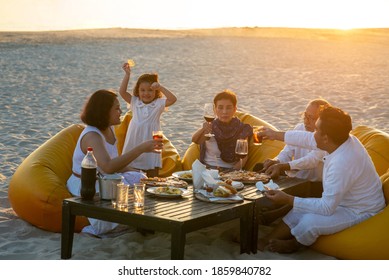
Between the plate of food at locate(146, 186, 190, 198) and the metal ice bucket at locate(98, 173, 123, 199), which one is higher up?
the metal ice bucket at locate(98, 173, 123, 199)

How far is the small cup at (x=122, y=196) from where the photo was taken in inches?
202

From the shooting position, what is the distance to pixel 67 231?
550cm

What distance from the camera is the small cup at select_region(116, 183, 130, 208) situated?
5.14 meters

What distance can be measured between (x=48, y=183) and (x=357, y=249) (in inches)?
111

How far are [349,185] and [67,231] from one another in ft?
7.04

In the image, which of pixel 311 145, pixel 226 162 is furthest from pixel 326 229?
pixel 226 162

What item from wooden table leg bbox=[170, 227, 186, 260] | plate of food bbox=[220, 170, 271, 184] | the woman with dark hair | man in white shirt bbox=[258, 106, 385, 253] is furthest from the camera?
plate of food bbox=[220, 170, 271, 184]

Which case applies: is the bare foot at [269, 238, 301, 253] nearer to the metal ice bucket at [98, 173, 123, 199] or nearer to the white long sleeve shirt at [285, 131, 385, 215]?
the white long sleeve shirt at [285, 131, 385, 215]

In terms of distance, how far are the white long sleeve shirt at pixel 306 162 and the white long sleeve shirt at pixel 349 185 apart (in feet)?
3.20

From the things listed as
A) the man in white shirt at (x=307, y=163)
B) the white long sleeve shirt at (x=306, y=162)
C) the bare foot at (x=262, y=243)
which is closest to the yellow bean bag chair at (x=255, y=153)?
the white long sleeve shirt at (x=306, y=162)

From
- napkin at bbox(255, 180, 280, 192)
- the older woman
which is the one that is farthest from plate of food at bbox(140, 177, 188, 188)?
the older woman

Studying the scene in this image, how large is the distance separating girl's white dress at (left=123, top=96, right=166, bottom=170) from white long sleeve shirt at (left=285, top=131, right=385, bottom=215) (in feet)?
8.06

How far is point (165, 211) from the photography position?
5109 mm
